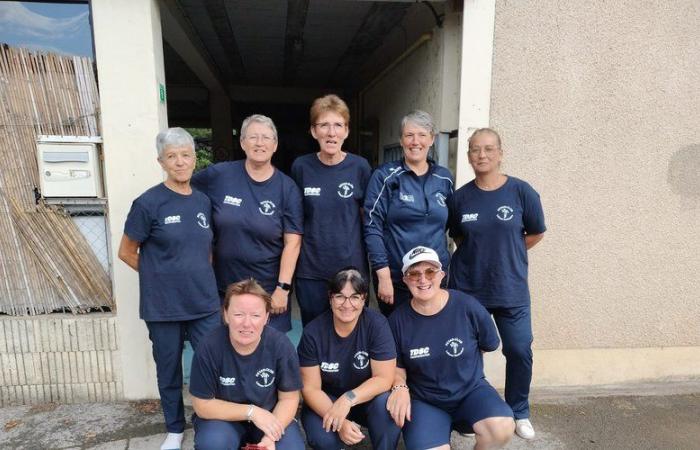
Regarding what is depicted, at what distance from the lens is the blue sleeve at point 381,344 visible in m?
2.34

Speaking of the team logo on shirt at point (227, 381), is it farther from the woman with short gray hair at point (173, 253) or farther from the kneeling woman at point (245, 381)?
the woman with short gray hair at point (173, 253)

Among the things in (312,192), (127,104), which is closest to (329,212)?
(312,192)

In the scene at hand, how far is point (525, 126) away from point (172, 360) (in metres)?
2.69

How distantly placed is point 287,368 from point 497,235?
53.9 inches

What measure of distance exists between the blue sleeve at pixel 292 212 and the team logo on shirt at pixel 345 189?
228 mm

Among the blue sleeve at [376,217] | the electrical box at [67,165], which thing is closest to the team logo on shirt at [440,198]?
the blue sleeve at [376,217]

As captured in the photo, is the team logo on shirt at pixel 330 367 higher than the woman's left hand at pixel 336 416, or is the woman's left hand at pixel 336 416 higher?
the team logo on shirt at pixel 330 367

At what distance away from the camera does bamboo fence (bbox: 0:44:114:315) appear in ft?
9.81

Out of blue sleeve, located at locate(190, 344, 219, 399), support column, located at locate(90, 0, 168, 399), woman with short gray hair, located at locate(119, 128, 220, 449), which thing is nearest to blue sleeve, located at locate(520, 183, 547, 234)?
woman with short gray hair, located at locate(119, 128, 220, 449)

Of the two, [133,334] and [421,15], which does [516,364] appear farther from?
[421,15]

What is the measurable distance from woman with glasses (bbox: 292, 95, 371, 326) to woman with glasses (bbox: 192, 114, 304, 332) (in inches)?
2.9

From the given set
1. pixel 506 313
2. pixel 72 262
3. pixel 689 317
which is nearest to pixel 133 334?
pixel 72 262

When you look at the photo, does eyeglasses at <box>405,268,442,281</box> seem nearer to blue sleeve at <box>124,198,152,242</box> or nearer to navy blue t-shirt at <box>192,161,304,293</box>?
navy blue t-shirt at <box>192,161,304,293</box>

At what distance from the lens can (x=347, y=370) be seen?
2.38 m
